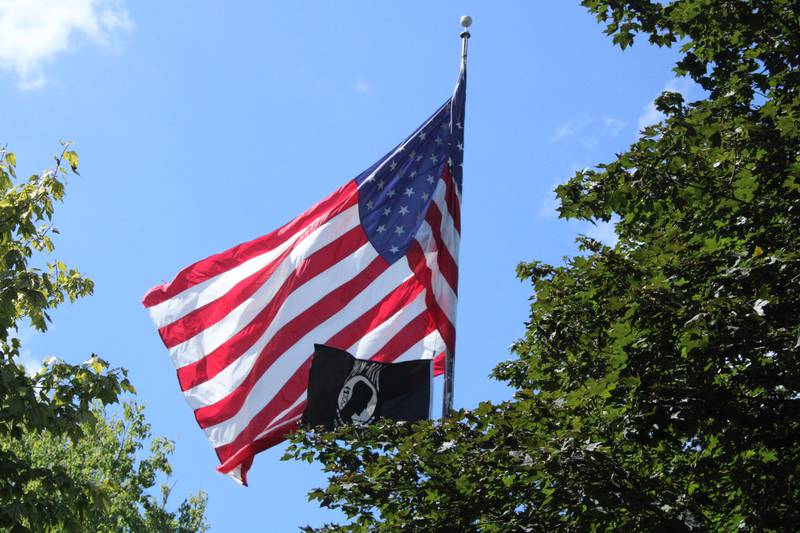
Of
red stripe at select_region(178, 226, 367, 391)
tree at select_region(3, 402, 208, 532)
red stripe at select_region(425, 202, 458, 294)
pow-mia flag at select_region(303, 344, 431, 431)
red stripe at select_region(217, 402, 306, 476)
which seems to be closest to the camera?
pow-mia flag at select_region(303, 344, 431, 431)

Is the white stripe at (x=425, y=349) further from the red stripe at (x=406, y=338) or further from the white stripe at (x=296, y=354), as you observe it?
the white stripe at (x=296, y=354)

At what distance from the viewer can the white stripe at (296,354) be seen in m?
14.0

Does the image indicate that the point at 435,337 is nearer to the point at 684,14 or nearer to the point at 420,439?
the point at 420,439

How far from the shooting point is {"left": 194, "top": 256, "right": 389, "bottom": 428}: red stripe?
1414cm

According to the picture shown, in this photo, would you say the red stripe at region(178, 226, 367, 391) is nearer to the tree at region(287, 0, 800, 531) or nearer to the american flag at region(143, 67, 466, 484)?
the american flag at region(143, 67, 466, 484)

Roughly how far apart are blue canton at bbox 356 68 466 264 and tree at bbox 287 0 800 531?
3531 mm

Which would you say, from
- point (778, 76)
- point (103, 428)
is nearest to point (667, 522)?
point (778, 76)

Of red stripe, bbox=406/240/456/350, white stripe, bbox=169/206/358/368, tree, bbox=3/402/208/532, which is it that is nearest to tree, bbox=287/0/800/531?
red stripe, bbox=406/240/456/350

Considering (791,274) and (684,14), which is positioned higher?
(684,14)

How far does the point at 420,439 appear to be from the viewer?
10.4 m

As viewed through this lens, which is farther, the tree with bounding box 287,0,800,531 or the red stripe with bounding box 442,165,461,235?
the red stripe with bounding box 442,165,461,235

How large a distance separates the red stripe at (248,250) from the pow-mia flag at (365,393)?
2493 mm

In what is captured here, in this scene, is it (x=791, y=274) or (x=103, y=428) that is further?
(x=103, y=428)

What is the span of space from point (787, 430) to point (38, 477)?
7199mm
